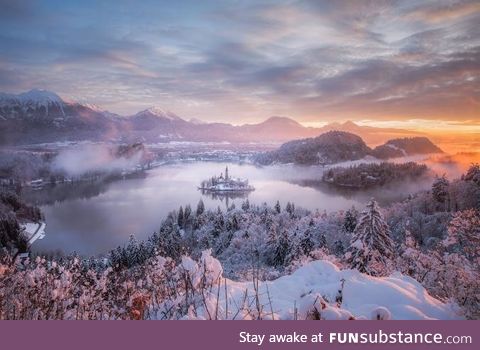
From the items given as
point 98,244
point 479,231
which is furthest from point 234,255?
point 479,231

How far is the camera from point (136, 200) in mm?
38250

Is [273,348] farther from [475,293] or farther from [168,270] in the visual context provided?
[475,293]

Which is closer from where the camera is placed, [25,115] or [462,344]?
[462,344]

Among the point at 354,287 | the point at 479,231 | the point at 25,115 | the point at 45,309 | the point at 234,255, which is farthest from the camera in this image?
the point at 234,255

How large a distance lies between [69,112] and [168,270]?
8.71 m

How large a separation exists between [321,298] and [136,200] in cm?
3793

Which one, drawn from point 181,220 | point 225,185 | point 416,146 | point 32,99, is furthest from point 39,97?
point 225,185

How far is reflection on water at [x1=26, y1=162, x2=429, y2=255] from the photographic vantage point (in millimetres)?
23547

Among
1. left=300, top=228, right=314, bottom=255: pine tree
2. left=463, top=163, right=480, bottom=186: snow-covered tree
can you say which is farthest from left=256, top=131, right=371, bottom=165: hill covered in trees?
left=463, top=163, right=480, bottom=186: snow-covered tree

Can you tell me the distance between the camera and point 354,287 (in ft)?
9.40

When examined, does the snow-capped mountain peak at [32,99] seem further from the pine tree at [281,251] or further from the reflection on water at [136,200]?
the pine tree at [281,251]

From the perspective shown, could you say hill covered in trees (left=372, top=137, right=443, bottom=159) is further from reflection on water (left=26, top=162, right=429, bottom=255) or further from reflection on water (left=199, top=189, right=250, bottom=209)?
reflection on water (left=199, top=189, right=250, bottom=209)

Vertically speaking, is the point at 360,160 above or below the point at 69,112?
below

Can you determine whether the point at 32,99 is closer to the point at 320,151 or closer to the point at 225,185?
the point at 320,151
